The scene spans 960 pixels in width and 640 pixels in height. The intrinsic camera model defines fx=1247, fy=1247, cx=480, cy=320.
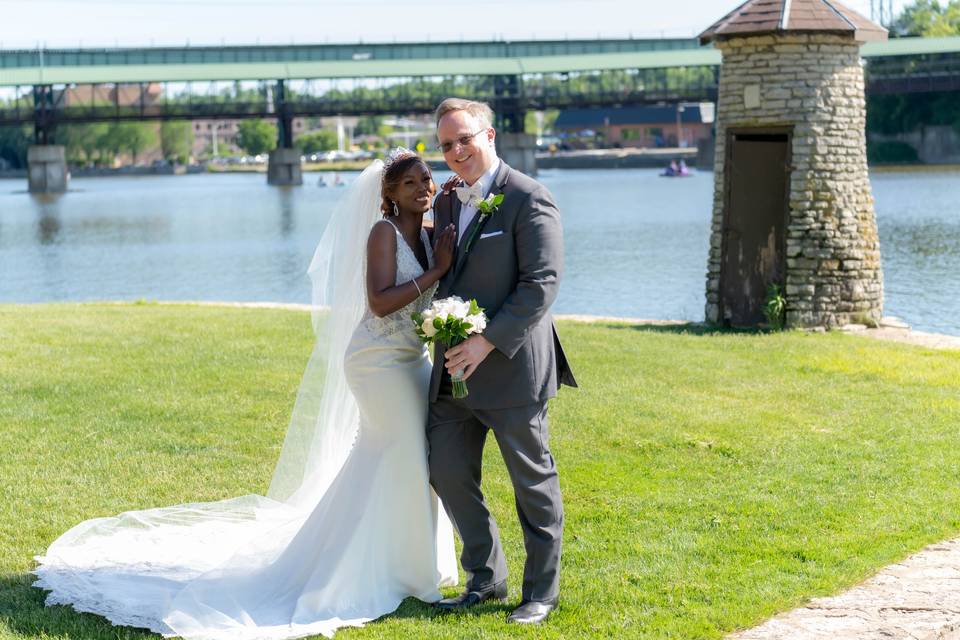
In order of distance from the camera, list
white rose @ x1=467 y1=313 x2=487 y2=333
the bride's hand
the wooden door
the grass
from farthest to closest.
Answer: the wooden door
the grass
the bride's hand
white rose @ x1=467 y1=313 x2=487 y2=333

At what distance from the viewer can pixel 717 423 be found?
870 centimetres

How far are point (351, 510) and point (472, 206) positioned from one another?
133 cm

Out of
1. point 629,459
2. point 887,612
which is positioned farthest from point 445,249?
point 629,459

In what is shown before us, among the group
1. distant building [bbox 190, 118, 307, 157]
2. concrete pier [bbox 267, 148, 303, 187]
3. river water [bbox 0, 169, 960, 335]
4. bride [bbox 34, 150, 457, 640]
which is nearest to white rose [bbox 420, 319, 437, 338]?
bride [bbox 34, 150, 457, 640]

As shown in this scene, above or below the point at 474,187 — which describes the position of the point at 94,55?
above

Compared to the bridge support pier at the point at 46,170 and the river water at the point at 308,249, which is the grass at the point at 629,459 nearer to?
the river water at the point at 308,249

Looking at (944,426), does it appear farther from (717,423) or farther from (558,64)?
(558,64)

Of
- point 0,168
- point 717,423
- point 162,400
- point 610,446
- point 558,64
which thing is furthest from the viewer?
point 0,168

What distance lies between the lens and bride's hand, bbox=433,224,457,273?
4.77 m

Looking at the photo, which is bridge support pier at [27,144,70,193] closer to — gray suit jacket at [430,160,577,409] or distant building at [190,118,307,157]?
gray suit jacket at [430,160,577,409]

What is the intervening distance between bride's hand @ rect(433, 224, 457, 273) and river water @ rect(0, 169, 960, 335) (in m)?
14.0

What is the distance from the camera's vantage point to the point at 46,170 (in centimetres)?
8100

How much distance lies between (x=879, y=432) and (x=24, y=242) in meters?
38.3

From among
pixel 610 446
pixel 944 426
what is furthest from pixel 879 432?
pixel 610 446
